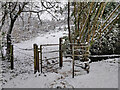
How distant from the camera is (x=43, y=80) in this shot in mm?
3854

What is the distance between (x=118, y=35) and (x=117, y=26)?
0.45 metres

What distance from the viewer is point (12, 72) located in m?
5.62

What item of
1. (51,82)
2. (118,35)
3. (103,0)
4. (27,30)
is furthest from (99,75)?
(27,30)

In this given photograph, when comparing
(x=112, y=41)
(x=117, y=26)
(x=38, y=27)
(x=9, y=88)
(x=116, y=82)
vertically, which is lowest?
(x=9, y=88)

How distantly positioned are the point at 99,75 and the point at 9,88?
2.41 metres

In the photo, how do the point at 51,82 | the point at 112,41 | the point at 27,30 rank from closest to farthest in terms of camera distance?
the point at 51,82, the point at 112,41, the point at 27,30

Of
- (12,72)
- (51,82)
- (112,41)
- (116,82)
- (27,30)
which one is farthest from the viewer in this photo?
(27,30)

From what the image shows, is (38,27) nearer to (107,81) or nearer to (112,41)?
(112,41)

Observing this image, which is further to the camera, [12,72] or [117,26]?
[117,26]

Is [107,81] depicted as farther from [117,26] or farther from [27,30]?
[27,30]

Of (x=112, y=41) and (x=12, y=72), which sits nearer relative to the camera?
(x=12, y=72)

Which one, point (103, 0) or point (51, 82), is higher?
point (103, 0)

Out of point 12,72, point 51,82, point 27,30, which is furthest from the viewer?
point 27,30

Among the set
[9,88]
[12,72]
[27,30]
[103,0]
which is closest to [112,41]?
[103,0]
